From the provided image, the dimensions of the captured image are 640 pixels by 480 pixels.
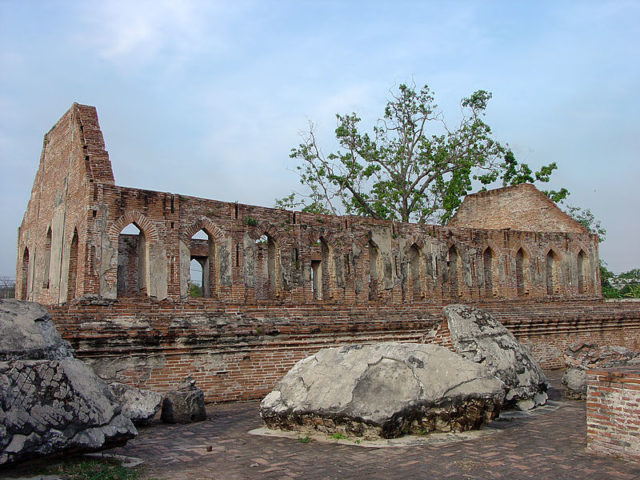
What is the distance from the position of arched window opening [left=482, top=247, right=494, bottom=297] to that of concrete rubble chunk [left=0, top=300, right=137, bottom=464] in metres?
14.8

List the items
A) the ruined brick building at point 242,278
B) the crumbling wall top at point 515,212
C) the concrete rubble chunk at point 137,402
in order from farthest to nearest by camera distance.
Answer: the crumbling wall top at point 515,212 < the ruined brick building at point 242,278 < the concrete rubble chunk at point 137,402

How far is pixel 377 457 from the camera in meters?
4.96

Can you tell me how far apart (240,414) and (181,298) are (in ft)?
17.3

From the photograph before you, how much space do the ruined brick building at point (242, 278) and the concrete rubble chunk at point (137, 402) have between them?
85 cm

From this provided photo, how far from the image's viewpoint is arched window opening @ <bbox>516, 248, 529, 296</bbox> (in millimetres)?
18703

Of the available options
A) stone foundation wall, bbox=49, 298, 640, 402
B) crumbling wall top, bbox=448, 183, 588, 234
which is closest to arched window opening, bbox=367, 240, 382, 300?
stone foundation wall, bbox=49, 298, 640, 402

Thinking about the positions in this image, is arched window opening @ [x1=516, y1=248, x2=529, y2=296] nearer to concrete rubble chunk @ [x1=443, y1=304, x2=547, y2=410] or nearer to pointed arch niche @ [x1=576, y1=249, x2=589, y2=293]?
pointed arch niche @ [x1=576, y1=249, x2=589, y2=293]

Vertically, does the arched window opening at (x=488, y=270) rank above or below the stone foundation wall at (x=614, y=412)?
above

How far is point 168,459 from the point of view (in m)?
5.02

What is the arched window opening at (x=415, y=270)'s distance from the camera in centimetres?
1616

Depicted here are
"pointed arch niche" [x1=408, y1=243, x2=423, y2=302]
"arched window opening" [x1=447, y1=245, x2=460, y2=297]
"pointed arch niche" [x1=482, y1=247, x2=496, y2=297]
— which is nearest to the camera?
"pointed arch niche" [x1=408, y1=243, x2=423, y2=302]

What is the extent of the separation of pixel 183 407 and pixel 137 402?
524 mm

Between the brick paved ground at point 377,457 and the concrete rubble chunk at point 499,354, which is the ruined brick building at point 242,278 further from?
the concrete rubble chunk at point 499,354

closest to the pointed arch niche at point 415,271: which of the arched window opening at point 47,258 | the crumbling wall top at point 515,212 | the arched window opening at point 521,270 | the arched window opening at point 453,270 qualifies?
the arched window opening at point 453,270
